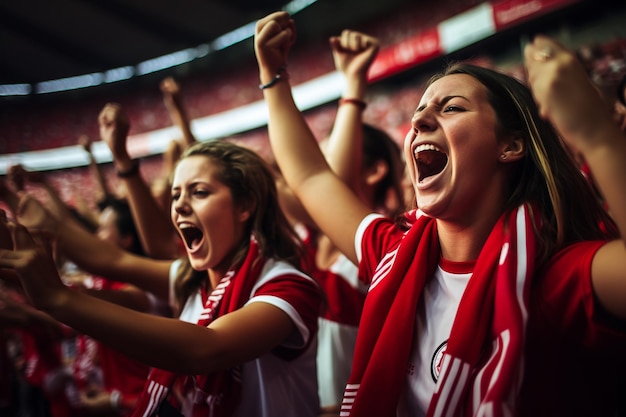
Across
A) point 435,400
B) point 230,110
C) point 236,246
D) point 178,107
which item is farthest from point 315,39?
point 435,400

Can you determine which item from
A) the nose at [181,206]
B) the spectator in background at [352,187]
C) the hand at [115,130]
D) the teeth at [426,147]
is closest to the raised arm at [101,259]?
the hand at [115,130]

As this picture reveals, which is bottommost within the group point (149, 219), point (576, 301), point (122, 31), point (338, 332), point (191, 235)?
point (338, 332)

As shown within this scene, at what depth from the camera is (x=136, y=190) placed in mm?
1978

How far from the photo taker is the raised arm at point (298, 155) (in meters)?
1.33

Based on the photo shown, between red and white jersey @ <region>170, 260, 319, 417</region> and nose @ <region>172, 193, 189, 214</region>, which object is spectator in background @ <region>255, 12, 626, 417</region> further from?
nose @ <region>172, 193, 189, 214</region>

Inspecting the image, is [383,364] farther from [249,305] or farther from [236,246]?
[236,246]

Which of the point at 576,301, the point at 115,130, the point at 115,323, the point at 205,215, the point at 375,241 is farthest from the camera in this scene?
the point at 115,130

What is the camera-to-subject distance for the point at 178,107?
228 cm

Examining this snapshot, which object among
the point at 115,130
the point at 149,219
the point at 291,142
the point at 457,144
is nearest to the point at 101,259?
the point at 149,219

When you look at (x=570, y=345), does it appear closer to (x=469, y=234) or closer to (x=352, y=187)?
(x=469, y=234)

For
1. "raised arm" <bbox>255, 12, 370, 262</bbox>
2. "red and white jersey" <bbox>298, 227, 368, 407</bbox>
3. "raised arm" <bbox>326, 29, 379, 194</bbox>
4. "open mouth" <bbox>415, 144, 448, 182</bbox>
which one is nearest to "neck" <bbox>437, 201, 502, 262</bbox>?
"open mouth" <bbox>415, 144, 448, 182</bbox>

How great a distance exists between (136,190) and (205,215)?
57cm

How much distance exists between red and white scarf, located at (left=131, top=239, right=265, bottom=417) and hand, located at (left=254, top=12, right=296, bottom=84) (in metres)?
0.51

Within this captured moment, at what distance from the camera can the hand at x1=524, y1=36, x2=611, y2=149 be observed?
75 centimetres
